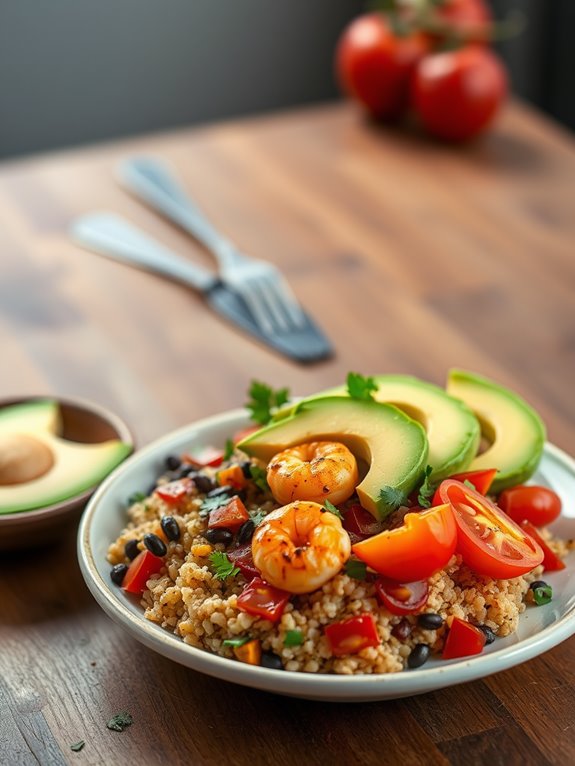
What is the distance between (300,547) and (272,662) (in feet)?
0.40

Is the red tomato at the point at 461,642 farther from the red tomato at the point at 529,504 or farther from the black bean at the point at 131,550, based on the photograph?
the black bean at the point at 131,550

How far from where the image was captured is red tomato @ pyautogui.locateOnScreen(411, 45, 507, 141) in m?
2.75

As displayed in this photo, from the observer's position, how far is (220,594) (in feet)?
4.07

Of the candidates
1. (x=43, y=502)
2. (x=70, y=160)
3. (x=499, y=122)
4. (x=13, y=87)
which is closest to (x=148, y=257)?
(x=70, y=160)

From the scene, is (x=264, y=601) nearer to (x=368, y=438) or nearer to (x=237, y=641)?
(x=237, y=641)

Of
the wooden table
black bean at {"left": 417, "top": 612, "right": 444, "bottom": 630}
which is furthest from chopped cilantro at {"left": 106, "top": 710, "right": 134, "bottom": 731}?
black bean at {"left": 417, "top": 612, "right": 444, "bottom": 630}

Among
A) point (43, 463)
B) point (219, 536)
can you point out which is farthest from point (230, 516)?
point (43, 463)

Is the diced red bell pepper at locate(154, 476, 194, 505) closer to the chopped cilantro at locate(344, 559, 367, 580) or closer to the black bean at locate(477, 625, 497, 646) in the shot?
the chopped cilantro at locate(344, 559, 367, 580)

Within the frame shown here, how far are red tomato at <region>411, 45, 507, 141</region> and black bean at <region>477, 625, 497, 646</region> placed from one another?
1.81 metres

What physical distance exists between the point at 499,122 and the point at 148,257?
113cm

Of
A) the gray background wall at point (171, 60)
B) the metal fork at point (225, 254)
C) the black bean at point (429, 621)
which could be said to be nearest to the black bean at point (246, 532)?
the black bean at point (429, 621)

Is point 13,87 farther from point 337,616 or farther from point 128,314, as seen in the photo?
point 337,616

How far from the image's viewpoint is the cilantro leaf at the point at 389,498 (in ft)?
4.08

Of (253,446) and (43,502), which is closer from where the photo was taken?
(253,446)
